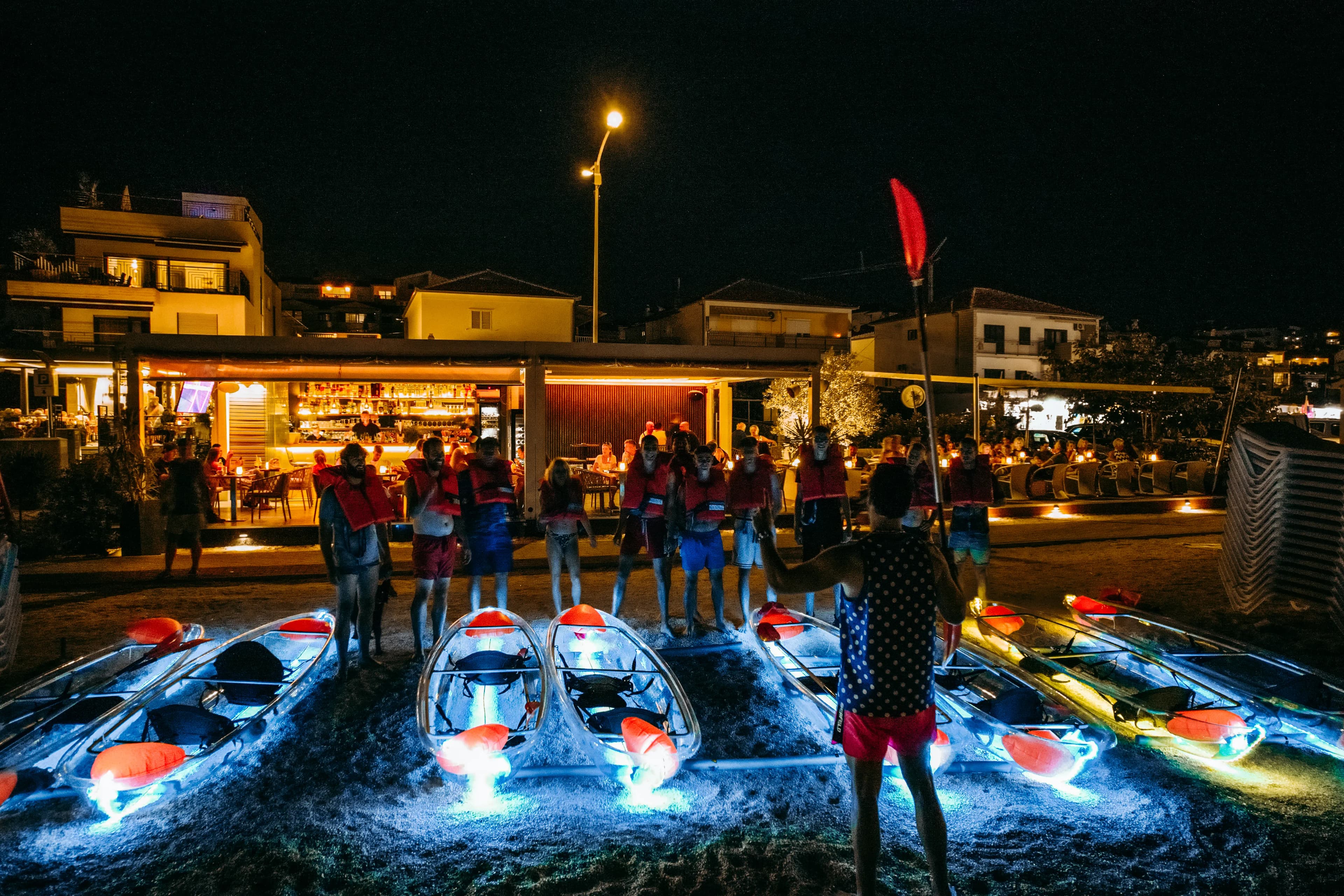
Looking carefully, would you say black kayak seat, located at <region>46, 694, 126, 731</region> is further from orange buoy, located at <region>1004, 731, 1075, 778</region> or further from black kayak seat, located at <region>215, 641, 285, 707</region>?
orange buoy, located at <region>1004, 731, 1075, 778</region>

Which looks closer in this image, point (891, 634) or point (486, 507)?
point (891, 634)

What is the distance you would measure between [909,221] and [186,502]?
831cm

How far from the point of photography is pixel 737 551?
23.4ft

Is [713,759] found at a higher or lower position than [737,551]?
lower

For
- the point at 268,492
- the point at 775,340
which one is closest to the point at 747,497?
the point at 268,492

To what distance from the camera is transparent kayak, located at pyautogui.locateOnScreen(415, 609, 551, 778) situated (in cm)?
400

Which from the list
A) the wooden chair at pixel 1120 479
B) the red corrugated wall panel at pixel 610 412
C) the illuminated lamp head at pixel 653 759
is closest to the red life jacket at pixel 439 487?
the illuminated lamp head at pixel 653 759

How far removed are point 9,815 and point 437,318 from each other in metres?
28.0

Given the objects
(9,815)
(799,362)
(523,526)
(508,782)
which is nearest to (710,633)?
(508,782)

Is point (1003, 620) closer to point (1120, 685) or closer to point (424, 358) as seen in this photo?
point (1120, 685)

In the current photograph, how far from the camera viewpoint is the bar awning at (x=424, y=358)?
11828 mm

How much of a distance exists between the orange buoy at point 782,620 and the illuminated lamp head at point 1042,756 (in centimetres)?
256

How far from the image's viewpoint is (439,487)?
6.10 metres

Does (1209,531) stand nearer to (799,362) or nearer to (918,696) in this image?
(799,362)
